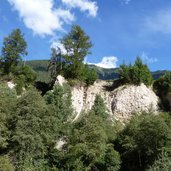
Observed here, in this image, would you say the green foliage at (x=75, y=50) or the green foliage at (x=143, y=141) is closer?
the green foliage at (x=143, y=141)

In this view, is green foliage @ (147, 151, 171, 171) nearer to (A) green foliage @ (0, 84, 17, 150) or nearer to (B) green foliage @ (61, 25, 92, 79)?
(A) green foliage @ (0, 84, 17, 150)

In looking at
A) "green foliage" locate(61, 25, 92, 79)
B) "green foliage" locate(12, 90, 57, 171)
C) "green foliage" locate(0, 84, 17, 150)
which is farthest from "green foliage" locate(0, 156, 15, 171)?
"green foliage" locate(61, 25, 92, 79)

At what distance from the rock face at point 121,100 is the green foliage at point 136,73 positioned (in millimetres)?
1045

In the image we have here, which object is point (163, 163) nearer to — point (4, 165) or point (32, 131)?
point (32, 131)

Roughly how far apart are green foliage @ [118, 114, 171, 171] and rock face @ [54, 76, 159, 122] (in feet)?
36.2

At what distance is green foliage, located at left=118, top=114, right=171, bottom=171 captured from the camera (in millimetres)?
36875

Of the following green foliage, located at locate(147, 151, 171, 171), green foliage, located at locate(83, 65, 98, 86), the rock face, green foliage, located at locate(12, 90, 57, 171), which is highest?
green foliage, located at locate(83, 65, 98, 86)

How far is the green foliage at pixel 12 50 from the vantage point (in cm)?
5506

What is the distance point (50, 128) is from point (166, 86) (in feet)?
88.1

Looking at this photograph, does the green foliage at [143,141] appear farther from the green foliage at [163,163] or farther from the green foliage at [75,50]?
the green foliage at [75,50]

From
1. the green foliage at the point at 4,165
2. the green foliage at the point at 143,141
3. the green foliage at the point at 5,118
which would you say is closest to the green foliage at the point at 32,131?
the green foliage at the point at 5,118

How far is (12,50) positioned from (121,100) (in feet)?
69.4

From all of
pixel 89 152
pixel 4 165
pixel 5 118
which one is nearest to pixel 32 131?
pixel 5 118

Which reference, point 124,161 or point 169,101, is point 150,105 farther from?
point 124,161
